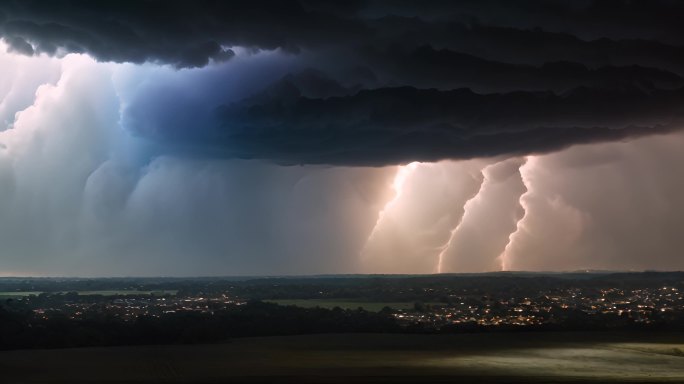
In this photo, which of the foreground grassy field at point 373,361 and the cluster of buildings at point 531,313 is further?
the cluster of buildings at point 531,313

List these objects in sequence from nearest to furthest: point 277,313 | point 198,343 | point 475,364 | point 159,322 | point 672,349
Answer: point 475,364 → point 672,349 → point 198,343 → point 159,322 → point 277,313

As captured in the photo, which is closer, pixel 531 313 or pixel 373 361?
pixel 373 361

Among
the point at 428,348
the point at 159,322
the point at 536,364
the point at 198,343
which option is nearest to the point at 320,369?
the point at 536,364

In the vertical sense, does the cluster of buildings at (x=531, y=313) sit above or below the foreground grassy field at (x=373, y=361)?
above

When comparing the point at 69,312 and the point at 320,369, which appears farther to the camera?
the point at 69,312

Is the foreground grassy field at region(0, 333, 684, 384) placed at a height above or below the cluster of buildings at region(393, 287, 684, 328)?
below

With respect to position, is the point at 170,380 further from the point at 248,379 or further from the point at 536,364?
the point at 536,364

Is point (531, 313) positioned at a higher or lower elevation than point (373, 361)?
higher

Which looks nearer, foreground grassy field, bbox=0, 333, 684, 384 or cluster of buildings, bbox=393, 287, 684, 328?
foreground grassy field, bbox=0, 333, 684, 384
